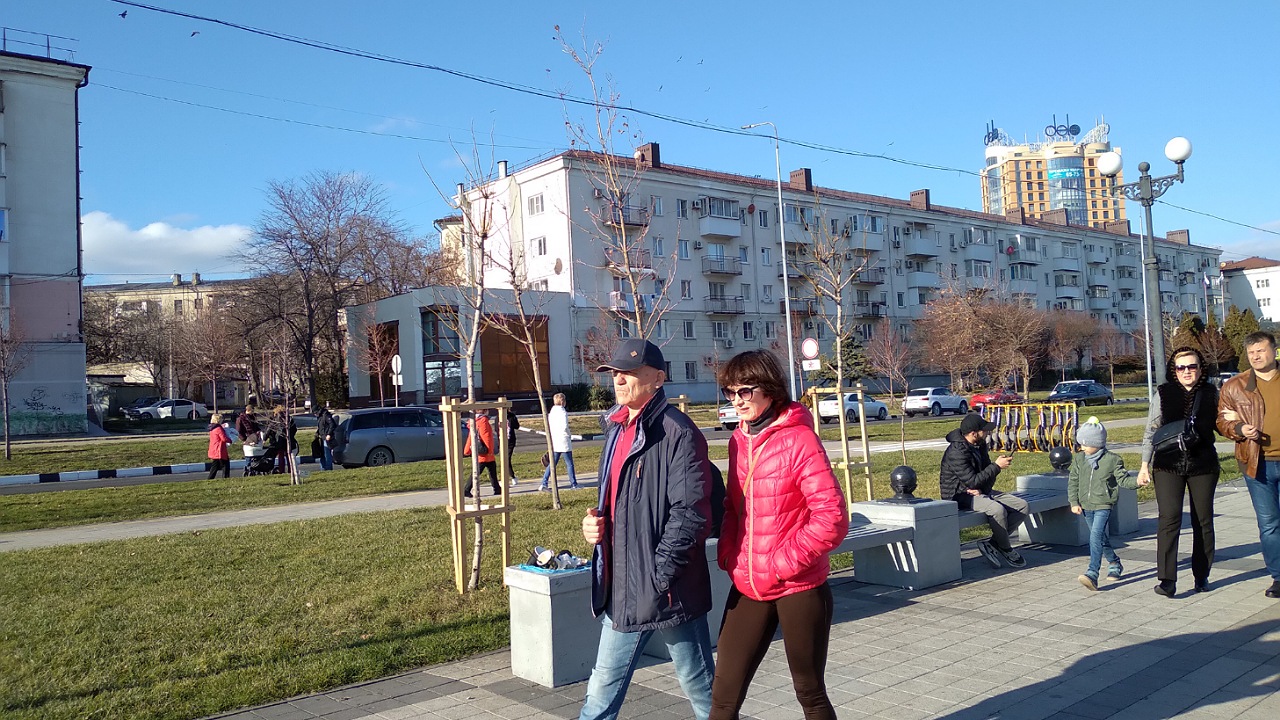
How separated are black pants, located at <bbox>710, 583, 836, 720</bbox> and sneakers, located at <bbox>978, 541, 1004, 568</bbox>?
5.33m

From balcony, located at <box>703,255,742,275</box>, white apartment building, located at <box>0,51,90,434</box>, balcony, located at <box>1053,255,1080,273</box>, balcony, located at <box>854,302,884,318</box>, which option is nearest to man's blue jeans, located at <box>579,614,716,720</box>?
white apartment building, located at <box>0,51,90,434</box>

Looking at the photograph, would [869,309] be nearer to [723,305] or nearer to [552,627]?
[723,305]

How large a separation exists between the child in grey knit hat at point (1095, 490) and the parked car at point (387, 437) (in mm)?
18140

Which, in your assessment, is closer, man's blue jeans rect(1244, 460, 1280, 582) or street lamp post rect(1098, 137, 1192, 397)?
man's blue jeans rect(1244, 460, 1280, 582)

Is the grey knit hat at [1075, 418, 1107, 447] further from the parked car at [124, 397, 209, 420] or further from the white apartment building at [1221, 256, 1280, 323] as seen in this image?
the white apartment building at [1221, 256, 1280, 323]

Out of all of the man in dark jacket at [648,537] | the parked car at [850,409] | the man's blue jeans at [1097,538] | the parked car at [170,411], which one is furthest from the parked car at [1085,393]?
the man in dark jacket at [648,537]

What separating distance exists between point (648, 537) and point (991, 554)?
19.0ft

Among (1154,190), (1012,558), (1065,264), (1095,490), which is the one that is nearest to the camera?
(1095,490)

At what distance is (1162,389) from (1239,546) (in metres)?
3.27

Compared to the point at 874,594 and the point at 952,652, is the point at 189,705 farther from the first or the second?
the point at 874,594

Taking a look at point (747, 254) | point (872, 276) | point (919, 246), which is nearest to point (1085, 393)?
point (872, 276)

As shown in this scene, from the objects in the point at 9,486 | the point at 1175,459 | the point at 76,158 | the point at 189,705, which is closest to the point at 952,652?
the point at 1175,459

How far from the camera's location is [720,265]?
59375 mm

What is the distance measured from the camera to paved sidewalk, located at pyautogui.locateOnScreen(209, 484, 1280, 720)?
15.9 ft
